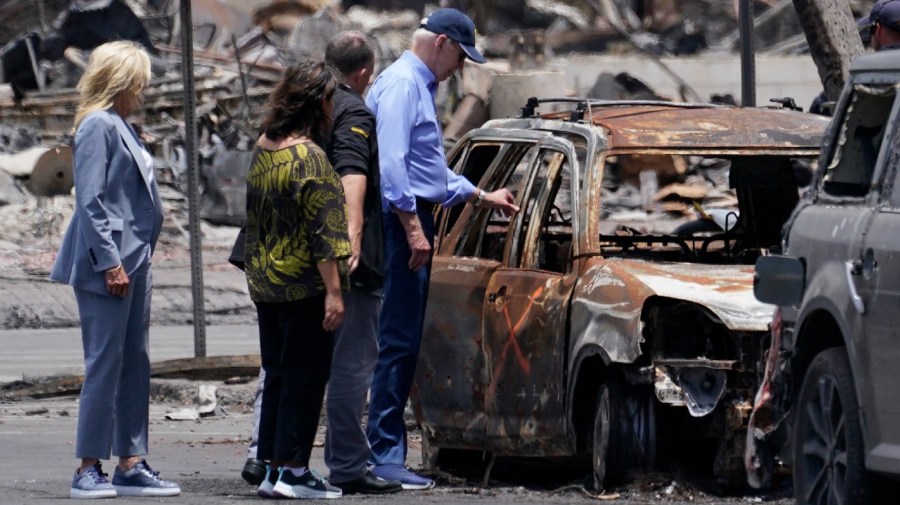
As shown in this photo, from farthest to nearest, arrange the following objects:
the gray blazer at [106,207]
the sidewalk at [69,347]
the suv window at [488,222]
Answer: the sidewalk at [69,347], the suv window at [488,222], the gray blazer at [106,207]

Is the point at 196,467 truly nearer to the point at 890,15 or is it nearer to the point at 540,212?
the point at 540,212

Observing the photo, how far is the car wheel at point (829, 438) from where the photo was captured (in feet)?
18.3

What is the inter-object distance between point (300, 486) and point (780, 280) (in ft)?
7.13

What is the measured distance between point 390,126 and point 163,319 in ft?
30.6

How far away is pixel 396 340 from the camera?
8.05 metres

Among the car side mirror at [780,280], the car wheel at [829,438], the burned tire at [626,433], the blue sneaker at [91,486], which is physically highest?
the car side mirror at [780,280]

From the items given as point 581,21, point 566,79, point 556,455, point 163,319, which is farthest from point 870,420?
point 581,21

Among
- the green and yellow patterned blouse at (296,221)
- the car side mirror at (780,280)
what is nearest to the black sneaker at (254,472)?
the green and yellow patterned blouse at (296,221)

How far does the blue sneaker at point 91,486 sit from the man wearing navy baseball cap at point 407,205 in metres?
1.24

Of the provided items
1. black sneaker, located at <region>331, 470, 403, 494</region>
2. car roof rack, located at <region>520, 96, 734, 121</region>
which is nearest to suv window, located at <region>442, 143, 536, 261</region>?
car roof rack, located at <region>520, 96, 734, 121</region>

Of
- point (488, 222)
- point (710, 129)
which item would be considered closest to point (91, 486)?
point (488, 222)

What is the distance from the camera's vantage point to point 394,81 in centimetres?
803

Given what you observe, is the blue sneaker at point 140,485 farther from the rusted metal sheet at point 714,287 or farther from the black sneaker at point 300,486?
the rusted metal sheet at point 714,287

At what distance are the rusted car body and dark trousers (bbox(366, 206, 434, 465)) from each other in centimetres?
43
